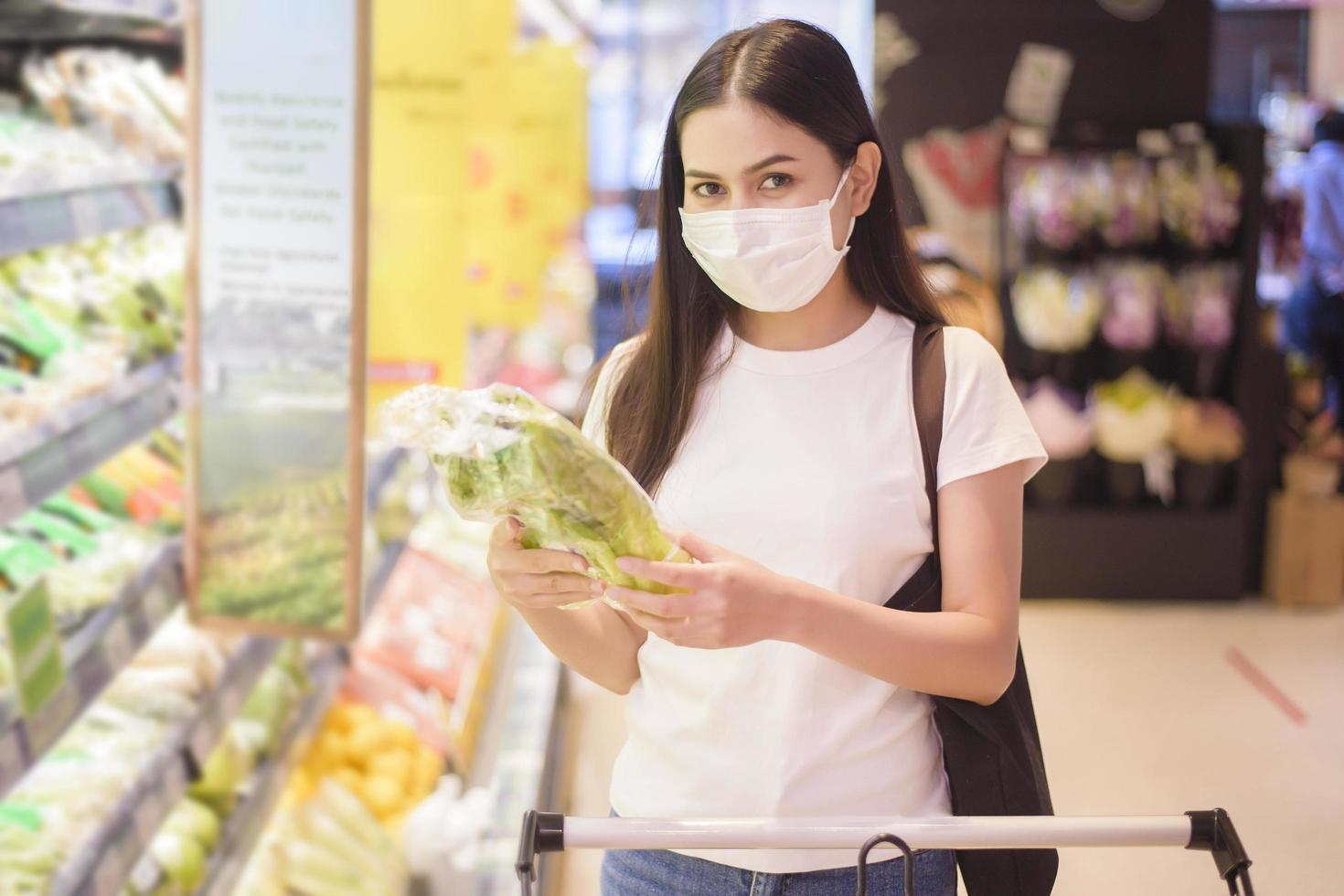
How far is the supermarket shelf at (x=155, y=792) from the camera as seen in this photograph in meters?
2.01

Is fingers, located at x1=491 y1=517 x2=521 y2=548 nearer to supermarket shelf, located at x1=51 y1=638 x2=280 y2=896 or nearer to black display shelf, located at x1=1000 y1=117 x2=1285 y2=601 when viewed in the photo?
supermarket shelf, located at x1=51 y1=638 x2=280 y2=896

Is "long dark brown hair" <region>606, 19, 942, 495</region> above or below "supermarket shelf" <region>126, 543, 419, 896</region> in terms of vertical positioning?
above

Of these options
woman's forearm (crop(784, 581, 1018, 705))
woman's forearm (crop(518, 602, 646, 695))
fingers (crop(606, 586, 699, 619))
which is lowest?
woman's forearm (crop(518, 602, 646, 695))

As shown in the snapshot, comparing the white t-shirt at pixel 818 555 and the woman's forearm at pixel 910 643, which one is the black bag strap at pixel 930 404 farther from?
the woman's forearm at pixel 910 643

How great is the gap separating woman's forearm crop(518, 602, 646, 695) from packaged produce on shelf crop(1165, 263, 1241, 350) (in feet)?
17.1

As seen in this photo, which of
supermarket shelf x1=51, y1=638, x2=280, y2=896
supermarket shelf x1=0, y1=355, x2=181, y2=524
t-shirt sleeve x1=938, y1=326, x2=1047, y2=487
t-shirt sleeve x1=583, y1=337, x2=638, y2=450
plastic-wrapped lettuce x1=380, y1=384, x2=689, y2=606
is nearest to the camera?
plastic-wrapped lettuce x1=380, y1=384, x2=689, y2=606

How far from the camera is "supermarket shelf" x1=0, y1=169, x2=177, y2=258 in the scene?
202cm

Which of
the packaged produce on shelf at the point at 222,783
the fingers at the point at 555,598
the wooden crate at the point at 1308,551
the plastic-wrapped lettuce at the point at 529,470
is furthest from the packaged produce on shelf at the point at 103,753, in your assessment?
the wooden crate at the point at 1308,551

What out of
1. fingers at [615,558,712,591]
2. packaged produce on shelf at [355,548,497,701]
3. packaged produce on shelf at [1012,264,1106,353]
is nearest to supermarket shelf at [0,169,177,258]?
fingers at [615,558,712,591]

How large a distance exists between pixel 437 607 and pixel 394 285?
3.57 feet

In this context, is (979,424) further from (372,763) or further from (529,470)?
(372,763)

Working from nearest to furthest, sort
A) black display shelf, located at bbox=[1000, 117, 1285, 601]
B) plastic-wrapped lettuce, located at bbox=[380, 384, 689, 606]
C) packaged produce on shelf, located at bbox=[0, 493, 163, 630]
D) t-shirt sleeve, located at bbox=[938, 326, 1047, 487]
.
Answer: plastic-wrapped lettuce, located at bbox=[380, 384, 689, 606] < t-shirt sleeve, located at bbox=[938, 326, 1047, 487] < packaged produce on shelf, located at bbox=[0, 493, 163, 630] < black display shelf, located at bbox=[1000, 117, 1285, 601]

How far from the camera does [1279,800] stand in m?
3.69

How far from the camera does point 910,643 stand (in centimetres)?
135
